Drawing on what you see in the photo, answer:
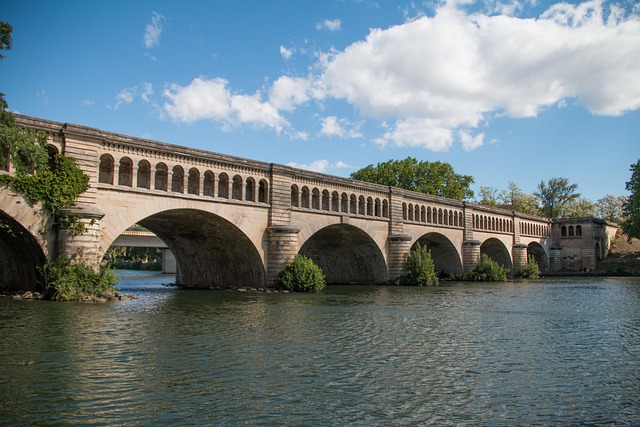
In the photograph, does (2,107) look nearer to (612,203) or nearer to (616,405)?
(616,405)

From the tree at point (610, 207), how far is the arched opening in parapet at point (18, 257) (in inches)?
4676

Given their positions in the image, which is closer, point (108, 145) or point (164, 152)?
point (108, 145)

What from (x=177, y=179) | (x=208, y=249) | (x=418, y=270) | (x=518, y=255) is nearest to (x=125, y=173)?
(x=177, y=179)

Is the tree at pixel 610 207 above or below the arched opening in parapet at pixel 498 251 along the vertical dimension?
above

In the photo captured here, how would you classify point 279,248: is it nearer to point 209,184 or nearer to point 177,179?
point 209,184

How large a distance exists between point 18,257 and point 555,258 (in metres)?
77.7

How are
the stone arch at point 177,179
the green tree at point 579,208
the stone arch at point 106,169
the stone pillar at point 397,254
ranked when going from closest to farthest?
the stone arch at point 106,169 < the stone arch at point 177,179 < the stone pillar at point 397,254 < the green tree at point 579,208

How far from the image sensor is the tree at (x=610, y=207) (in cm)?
11969

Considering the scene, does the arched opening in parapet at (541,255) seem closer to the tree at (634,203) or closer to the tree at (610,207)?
the tree at (634,203)

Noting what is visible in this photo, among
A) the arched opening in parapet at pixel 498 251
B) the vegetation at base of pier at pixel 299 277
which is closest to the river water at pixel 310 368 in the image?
the vegetation at base of pier at pixel 299 277

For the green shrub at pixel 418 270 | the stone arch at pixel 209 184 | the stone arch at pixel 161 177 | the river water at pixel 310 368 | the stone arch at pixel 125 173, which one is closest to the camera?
the river water at pixel 310 368

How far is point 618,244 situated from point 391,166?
155 ft

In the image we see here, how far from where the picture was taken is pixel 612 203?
4793 inches

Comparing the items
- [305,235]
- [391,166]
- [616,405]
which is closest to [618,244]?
[391,166]
